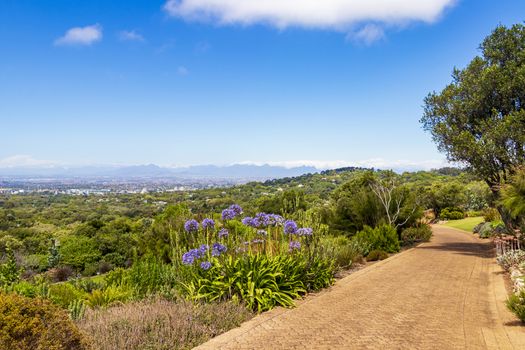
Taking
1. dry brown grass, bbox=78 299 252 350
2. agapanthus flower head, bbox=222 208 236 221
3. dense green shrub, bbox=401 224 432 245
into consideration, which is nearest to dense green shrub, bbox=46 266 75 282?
dense green shrub, bbox=401 224 432 245

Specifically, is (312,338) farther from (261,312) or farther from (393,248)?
(393,248)

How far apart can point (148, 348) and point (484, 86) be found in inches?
645

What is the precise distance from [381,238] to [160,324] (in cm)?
1187

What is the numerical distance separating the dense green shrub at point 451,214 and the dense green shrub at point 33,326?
44.3 m

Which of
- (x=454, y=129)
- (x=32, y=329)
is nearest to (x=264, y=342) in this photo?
(x=32, y=329)

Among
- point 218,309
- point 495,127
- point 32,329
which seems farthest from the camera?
point 495,127

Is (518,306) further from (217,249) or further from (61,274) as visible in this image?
(61,274)

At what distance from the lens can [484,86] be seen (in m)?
16.1

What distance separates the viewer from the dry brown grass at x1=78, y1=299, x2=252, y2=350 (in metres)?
4.78

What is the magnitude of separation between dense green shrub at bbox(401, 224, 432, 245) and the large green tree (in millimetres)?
4197

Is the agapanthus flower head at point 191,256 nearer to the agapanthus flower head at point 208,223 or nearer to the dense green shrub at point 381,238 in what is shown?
the agapanthus flower head at point 208,223

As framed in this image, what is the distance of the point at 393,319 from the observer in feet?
21.0

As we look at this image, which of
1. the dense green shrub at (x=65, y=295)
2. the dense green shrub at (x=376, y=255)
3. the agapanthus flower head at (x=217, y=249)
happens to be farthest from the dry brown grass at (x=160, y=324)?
the dense green shrub at (x=376, y=255)

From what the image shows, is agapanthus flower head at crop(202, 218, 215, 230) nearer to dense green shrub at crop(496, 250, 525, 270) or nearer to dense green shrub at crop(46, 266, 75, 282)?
dense green shrub at crop(496, 250, 525, 270)
